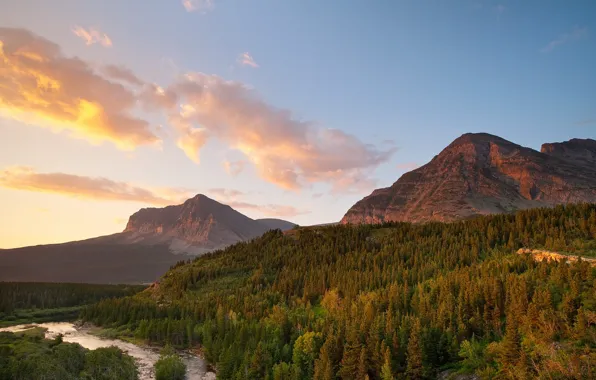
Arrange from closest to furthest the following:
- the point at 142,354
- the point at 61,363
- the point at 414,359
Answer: the point at 414,359
the point at 61,363
the point at 142,354

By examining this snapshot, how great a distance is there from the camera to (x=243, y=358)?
99188 millimetres

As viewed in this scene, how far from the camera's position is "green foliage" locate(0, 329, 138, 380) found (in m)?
80.4

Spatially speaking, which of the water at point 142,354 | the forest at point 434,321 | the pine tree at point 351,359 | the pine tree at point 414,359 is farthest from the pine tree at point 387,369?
the water at point 142,354

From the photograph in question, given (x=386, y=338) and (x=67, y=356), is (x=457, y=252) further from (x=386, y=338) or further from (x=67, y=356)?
(x=67, y=356)

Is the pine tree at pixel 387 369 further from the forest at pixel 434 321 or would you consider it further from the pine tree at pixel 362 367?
the pine tree at pixel 362 367

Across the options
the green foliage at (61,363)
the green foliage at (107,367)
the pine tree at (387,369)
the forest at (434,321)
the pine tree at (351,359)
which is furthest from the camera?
the green foliage at (107,367)

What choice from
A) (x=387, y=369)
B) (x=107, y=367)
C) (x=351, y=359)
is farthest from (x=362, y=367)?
(x=107, y=367)

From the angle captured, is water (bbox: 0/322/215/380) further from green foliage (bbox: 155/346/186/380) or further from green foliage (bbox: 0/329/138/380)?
green foliage (bbox: 0/329/138/380)

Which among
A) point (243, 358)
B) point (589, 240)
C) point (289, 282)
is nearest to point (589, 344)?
point (243, 358)

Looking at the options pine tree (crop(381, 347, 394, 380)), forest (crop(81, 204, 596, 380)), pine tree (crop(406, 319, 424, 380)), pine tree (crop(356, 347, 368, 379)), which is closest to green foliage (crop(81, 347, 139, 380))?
forest (crop(81, 204, 596, 380))

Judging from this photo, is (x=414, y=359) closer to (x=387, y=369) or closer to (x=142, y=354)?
(x=387, y=369)

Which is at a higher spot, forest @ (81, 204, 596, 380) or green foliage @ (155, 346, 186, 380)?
forest @ (81, 204, 596, 380)

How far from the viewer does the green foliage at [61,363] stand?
264 feet

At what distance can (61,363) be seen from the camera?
→ 3472 inches
